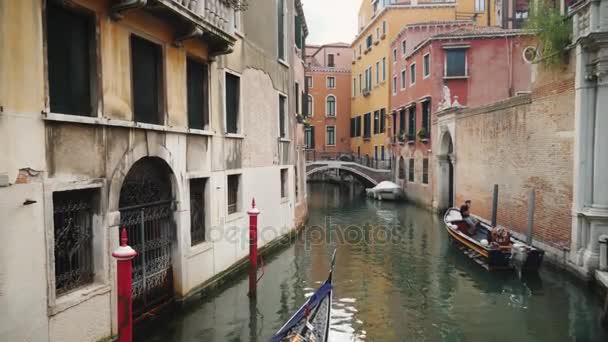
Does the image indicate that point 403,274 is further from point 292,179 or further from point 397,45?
point 397,45

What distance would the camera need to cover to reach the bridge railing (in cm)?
2725

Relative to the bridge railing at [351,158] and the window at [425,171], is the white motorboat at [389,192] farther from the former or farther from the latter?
the bridge railing at [351,158]

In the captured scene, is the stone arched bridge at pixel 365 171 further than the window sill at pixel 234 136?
Yes

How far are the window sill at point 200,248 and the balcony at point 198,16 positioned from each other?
3.06 metres

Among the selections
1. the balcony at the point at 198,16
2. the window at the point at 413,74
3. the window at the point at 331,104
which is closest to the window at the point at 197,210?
the balcony at the point at 198,16

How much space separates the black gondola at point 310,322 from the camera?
5.19 m

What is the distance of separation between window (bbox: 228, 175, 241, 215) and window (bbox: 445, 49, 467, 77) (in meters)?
13.6

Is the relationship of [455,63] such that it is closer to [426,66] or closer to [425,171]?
[426,66]

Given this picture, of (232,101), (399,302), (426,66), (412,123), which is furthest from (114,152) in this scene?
(412,123)

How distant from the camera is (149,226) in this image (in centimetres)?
639

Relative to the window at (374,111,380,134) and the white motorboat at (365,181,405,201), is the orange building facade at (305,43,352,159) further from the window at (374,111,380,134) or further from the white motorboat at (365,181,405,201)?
the white motorboat at (365,181,405,201)

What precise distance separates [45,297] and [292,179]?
351 inches

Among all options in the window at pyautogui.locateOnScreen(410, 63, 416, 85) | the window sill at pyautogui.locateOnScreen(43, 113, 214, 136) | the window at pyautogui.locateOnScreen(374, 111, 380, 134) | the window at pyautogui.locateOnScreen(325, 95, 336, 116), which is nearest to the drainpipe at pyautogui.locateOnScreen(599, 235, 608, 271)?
the window sill at pyautogui.locateOnScreen(43, 113, 214, 136)

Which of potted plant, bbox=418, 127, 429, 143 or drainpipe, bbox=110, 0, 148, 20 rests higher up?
drainpipe, bbox=110, 0, 148, 20
